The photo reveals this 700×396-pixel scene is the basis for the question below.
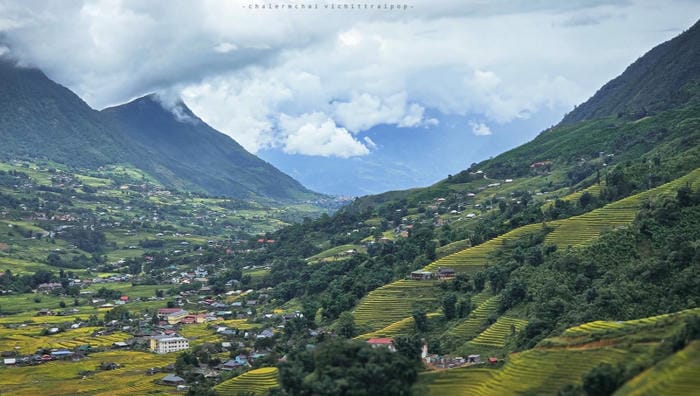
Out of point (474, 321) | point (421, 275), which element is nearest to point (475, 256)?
point (421, 275)

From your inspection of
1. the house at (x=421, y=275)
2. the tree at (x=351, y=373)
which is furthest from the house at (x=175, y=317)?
the tree at (x=351, y=373)

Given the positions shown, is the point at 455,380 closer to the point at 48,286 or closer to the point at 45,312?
the point at 45,312

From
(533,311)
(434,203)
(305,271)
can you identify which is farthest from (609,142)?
(533,311)

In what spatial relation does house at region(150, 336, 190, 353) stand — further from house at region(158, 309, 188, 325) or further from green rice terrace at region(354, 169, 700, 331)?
green rice terrace at region(354, 169, 700, 331)

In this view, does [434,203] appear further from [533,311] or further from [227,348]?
[533,311]

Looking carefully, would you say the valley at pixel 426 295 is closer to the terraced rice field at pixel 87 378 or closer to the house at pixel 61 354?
the house at pixel 61 354

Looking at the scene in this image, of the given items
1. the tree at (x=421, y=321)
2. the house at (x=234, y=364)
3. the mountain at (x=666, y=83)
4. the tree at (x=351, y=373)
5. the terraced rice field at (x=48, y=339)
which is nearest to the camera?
the tree at (x=351, y=373)
